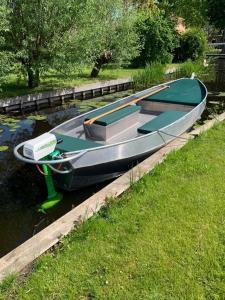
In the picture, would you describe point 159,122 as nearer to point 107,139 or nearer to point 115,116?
point 115,116

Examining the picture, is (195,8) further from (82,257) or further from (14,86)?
(82,257)

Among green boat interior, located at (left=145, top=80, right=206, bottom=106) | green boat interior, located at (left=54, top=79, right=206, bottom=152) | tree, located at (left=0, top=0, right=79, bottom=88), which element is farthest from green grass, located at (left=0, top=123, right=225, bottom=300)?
tree, located at (left=0, top=0, right=79, bottom=88)

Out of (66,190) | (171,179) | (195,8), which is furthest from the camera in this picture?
(195,8)

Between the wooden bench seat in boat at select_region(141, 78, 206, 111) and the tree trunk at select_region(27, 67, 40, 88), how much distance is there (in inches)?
209

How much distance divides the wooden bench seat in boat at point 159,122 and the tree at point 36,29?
247 inches

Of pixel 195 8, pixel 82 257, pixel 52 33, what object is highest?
pixel 195 8

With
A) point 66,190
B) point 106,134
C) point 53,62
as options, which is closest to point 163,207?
point 66,190

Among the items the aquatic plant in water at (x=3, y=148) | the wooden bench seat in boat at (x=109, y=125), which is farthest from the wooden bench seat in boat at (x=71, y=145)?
the aquatic plant in water at (x=3, y=148)

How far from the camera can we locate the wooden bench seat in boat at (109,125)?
273 inches

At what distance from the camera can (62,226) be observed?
4137 mm

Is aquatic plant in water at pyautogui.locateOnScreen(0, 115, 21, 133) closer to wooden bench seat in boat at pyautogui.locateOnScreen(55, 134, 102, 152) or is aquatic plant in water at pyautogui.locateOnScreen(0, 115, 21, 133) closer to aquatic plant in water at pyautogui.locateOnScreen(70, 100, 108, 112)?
aquatic plant in water at pyautogui.locateOnScreen(70, 100, 108, 112)

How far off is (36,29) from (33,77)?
6.84ft

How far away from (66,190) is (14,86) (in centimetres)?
904

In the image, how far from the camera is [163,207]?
4562 mm
